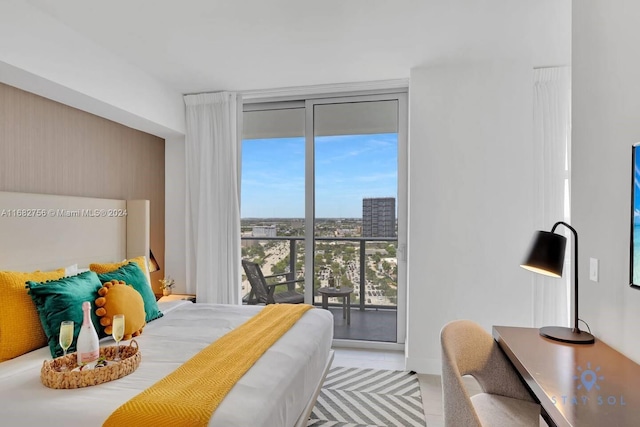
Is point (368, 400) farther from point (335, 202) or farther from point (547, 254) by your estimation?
point (335, 202)

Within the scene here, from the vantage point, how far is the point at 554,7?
7.80 ft

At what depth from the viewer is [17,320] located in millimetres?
2076

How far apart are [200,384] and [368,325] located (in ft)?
8.59

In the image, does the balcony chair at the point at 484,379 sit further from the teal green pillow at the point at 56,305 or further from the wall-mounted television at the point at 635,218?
the teal green pillow at the point at 56,305

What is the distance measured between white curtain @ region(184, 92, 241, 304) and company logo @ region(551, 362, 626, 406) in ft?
10.1

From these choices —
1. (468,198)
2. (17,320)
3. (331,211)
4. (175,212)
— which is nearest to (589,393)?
(468,198)

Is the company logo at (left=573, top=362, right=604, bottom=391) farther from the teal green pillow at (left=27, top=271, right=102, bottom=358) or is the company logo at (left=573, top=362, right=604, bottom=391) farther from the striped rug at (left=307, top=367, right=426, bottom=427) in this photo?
the teal green pillow at (left=27, top=271, right=102, bottom=358)

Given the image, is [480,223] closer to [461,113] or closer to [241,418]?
[461,113]

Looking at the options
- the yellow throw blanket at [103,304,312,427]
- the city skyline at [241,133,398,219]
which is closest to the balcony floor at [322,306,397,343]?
the city skyline at [241,133,398,219]

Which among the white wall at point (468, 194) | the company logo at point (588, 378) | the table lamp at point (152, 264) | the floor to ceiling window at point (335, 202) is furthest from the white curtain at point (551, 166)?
the table lamp at point (152, 264)

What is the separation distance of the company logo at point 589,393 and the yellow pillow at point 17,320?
8.33ft

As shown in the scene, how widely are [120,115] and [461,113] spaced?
2.93 meters

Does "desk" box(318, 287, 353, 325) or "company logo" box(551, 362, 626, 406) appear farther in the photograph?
"desk" box(318, 287, 353, 325)

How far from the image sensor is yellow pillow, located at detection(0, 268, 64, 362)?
2.03m
